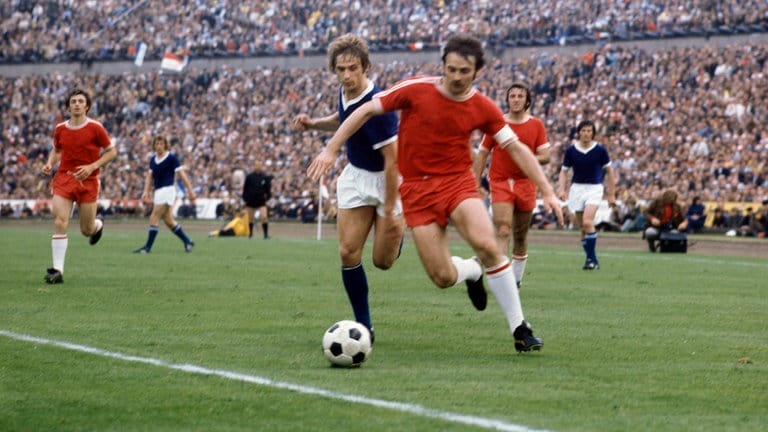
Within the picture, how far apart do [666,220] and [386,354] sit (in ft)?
62.8

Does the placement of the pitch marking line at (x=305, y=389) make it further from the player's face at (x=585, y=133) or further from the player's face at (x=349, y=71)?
the player's face at (x=585, y=133)

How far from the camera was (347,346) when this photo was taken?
8.33 metres

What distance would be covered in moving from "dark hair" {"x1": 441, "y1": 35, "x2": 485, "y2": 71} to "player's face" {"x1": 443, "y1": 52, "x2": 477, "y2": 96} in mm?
25

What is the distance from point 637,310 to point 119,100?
54713mm

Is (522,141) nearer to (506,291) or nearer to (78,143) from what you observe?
(78,143)

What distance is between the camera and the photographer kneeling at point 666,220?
27234mm

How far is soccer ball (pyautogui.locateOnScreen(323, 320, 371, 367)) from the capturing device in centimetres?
833

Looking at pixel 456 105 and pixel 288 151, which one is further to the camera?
pixel 288 151

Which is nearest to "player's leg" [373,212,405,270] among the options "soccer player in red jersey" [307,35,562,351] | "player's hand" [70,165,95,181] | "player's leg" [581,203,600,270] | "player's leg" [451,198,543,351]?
"soccer player in red jersey" [307,35,562,351]

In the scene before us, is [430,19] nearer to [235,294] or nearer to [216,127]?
[216,127]

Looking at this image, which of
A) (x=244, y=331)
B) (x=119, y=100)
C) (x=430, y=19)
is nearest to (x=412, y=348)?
(x=244, y=331)

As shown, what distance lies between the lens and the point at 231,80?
62.6m

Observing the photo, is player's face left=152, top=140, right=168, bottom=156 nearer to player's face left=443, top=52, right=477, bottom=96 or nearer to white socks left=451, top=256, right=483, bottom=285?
white socks left=451, top=256, right=483, bottom=285

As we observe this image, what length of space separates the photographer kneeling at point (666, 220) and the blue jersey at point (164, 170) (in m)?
10.1
